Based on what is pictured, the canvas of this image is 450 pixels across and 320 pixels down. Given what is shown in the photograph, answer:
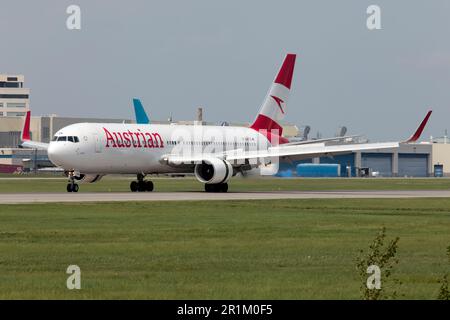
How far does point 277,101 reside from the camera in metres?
79.0

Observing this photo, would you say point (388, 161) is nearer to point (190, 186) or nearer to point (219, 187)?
point (190, 186)

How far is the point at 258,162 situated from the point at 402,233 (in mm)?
38185

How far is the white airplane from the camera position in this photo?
65938mm

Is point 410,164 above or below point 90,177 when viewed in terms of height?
above

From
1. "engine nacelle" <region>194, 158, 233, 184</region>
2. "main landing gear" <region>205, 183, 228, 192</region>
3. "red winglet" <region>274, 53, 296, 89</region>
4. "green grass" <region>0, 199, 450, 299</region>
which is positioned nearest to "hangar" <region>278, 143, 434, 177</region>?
"red winglet" <region>274, 53, 296, 89</region>

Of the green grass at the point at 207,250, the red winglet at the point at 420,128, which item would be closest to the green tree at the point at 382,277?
the green grass at the point at 207,250

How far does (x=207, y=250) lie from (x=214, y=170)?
40224 mm

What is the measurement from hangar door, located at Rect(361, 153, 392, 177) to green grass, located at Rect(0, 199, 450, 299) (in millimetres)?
147979

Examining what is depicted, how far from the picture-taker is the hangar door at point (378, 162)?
19425cm

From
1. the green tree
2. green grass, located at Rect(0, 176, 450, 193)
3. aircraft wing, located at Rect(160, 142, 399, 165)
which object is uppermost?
aircraft wing, located at Rect(160, 142, 399, 165)

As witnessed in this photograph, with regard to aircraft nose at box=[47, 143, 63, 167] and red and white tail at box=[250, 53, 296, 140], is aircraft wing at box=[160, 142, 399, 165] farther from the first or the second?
aircraft nose at box=[47, 143, 63, 167]

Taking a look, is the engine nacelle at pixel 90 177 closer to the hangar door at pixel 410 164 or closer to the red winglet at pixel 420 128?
the red winglet at pixel 420 128

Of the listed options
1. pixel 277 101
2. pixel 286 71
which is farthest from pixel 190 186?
pixel 286 71
